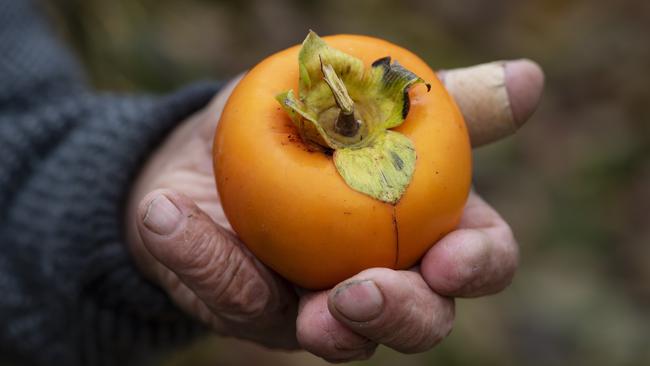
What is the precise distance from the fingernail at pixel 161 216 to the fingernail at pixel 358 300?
27 centimetres

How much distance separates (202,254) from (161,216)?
0.10 metres

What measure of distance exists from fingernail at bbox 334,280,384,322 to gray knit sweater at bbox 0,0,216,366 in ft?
2.32

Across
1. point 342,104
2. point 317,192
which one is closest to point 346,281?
point 317,192

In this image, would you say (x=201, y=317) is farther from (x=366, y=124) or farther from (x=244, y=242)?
(x=366, y=124)

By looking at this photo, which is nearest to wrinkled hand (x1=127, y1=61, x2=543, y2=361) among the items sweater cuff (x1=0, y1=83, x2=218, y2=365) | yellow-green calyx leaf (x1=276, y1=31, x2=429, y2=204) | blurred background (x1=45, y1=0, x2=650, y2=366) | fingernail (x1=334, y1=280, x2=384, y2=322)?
fingernail (x1=334, y1=280, x2=384, y2=322)

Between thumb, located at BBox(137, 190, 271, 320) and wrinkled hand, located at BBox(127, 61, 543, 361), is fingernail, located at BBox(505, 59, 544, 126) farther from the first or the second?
thumb, located at BBox(137, 190, 271, 320)

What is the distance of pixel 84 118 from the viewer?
191cm

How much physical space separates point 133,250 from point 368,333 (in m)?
0.71

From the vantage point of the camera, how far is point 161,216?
122cm

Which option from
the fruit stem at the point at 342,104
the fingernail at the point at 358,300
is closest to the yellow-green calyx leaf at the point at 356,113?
the fruit stem at the point at 342,104

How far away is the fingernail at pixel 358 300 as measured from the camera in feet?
3.72

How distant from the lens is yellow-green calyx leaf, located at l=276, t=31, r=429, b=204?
3.73 feet

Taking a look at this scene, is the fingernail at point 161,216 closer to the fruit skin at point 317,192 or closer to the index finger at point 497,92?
the fruit skin at point 317,192

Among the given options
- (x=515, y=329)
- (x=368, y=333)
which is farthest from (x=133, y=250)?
(x=515, y=329)
